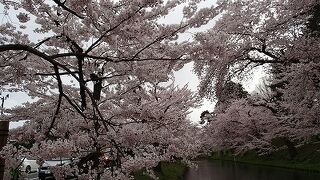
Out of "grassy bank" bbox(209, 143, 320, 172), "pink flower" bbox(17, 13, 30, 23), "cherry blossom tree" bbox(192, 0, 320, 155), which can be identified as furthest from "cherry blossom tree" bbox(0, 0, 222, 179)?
"grassy bank" bbox(209, 143, 320, 172)

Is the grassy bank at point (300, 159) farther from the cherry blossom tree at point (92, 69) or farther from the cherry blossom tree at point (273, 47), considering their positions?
the cherry blossom tree at point (92, 69)

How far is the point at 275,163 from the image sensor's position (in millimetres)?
31531

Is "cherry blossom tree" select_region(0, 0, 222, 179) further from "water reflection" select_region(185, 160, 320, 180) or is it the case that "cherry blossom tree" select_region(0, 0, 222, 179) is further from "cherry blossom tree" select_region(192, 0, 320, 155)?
"water reflection" select_region(185, 160, 320, 180)

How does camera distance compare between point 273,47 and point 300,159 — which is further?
point 300,159

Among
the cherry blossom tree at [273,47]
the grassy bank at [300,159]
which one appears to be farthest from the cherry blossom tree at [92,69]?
the grassy bank at [300,159]

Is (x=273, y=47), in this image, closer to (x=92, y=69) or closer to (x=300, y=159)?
(x=92, y=69)

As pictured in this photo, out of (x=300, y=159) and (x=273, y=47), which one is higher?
(x=273, y=47)

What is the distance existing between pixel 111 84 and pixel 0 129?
7858 millimetres

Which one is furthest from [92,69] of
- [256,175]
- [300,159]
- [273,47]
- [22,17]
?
[300,159]

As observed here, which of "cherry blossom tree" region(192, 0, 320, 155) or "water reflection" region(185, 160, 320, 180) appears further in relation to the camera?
"water reflection" region(185, 160, 320, 180)

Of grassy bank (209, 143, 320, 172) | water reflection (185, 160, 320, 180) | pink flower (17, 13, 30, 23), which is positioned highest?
pink flower (17, 13, 30, 23)

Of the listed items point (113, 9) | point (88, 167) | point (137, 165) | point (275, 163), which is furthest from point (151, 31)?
point (275, 163)

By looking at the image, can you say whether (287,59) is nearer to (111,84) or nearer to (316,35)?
(316,35)

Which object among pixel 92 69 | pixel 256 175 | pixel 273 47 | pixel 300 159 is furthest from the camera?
pixel 300 159
